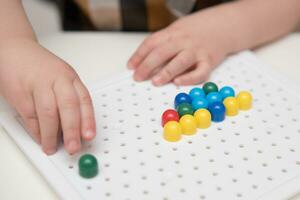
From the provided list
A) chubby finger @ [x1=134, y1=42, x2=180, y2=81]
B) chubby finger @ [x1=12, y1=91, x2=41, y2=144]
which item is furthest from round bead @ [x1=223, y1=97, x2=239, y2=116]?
chubby finger @ [x1=12, y1=91, x2=41, y2=144]

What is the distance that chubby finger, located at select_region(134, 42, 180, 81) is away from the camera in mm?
658

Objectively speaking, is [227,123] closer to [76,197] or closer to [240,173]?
[240,173]

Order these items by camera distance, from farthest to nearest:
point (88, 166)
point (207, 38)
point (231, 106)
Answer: point (207, 38) → point (231, 106) → point (88, 166)

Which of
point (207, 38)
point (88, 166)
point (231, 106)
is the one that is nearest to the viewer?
point (88, 166)

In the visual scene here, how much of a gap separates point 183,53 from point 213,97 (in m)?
0.09

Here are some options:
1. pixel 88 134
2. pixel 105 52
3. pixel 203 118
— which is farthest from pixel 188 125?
pixel 105 52

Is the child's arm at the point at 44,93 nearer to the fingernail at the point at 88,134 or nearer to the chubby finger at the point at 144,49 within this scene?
the fingernail at the point at 88,134

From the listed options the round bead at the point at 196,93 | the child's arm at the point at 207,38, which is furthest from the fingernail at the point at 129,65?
the round bead at the point at 196,93

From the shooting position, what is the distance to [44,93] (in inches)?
20.2

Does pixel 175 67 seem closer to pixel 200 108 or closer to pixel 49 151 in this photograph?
pixel 200 108

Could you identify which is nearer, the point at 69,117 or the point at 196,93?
the point at 69,117

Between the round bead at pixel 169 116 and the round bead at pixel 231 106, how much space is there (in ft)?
0.21

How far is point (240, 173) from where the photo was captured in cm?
51

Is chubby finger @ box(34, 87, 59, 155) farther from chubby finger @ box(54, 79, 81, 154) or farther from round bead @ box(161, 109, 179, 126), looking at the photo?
round bead @ box(161, 109, 179, 126)
